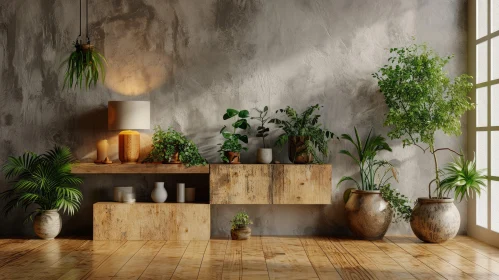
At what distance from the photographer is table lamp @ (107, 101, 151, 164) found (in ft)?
19.7

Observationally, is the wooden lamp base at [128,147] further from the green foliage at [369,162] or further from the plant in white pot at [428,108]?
the plant in white pot at [428,108]

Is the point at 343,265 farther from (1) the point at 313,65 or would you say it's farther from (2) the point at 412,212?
(1) the point at 313,65

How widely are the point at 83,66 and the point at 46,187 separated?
1.30 metres

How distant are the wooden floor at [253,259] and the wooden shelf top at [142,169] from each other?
0.71 m

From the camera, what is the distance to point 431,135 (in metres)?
5.89

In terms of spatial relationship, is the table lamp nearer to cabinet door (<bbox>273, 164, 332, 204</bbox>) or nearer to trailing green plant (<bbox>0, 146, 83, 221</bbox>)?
trailing green plant (<bbox>0, 146, 83, 221</bbox>)

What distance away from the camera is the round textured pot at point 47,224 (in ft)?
19.7

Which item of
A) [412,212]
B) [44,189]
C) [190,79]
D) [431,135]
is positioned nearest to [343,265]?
[412,212]

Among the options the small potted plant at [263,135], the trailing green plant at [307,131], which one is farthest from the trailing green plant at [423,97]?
the small potted plant at [263,135]

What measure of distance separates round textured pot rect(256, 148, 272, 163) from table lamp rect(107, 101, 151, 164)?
46.6 inches

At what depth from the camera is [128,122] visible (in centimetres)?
599

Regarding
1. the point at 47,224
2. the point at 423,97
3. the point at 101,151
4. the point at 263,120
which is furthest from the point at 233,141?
the point at 47,224

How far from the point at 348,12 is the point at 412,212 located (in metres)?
2.25

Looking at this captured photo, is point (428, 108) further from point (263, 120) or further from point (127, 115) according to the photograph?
point (127, 115)
